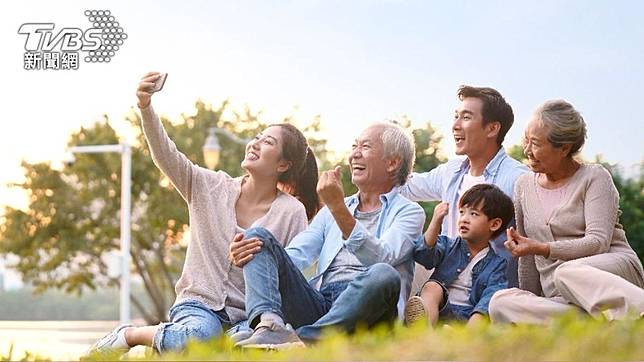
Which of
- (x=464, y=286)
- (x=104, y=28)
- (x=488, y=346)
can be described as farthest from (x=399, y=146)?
(x=104, y=28)

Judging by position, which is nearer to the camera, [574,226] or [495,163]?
[574,226]

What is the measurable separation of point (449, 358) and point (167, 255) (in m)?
23.2

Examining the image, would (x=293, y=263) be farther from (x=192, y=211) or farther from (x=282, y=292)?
(x=192, y=211)

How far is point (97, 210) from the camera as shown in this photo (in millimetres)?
25969

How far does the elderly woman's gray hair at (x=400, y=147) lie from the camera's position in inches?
210

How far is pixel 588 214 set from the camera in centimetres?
504

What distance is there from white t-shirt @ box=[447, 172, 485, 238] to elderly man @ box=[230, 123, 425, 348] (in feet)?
1.12

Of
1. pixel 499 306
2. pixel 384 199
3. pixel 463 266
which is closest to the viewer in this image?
pixel 499 306

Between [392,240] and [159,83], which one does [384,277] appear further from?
[159,83]

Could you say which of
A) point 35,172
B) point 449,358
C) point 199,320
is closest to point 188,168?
point 199,320

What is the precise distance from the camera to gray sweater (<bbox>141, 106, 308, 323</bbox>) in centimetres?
533

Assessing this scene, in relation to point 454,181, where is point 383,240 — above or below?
below

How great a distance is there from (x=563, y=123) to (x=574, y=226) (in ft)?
1.51

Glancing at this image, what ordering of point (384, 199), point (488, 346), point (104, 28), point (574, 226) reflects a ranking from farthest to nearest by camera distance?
point (104, 28) → point (384, 199) → point (574, 226) → point (488, 346)
